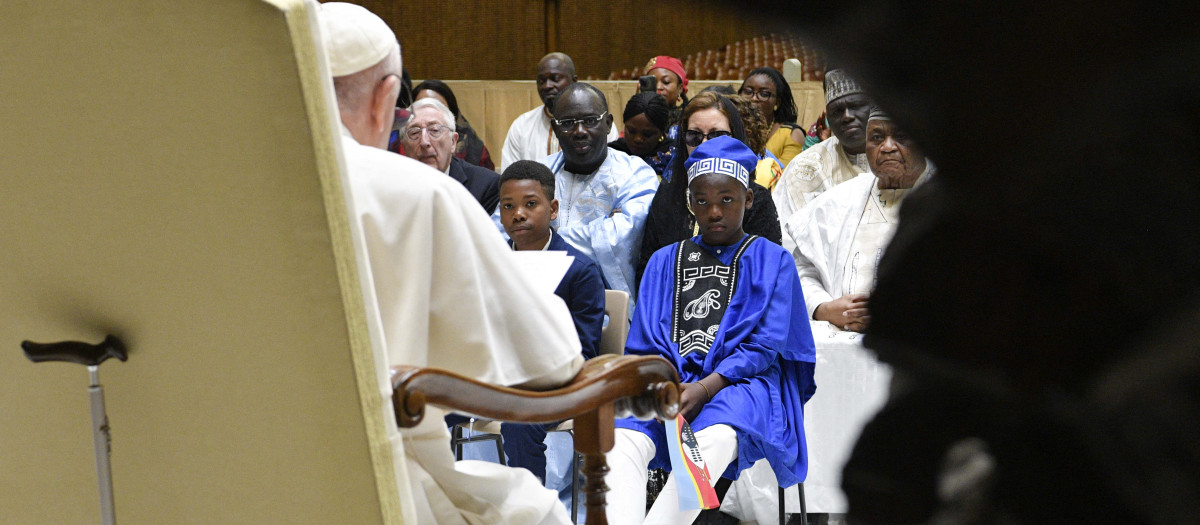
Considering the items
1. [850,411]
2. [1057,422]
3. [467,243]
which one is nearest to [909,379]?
[1057,422]

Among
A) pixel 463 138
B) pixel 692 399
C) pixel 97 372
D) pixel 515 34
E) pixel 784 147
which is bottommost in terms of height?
pixel 692 399

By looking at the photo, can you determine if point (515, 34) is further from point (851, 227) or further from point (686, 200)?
point (851, 227)

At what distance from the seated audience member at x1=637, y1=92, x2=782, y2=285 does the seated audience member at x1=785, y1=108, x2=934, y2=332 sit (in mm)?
154

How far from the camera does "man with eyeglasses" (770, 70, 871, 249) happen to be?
4473 millimetres

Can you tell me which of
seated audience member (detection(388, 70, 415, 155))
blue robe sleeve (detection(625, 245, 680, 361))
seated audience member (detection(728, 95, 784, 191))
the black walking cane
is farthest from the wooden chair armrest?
seated audience member (detection(728, 95, 784, 191))

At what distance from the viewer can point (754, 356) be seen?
3.18 meters

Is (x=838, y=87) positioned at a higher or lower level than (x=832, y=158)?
higher

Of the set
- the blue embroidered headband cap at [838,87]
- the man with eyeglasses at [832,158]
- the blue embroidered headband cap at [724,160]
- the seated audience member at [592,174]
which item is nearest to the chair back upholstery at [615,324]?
the blue embroidered headband cap at [724,160]

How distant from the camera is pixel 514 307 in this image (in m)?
1.48

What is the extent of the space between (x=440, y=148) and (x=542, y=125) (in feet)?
3.91

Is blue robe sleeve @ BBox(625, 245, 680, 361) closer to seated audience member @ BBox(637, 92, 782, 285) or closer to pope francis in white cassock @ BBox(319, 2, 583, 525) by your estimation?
seated audience member @ BBox(637, 92, 782, 285)

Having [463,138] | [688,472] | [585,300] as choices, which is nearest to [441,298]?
[688,472]

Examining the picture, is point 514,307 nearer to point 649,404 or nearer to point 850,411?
point 649,404

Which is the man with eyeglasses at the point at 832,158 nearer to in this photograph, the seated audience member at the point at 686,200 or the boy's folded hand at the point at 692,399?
the seated audience member at the point at 686,200
